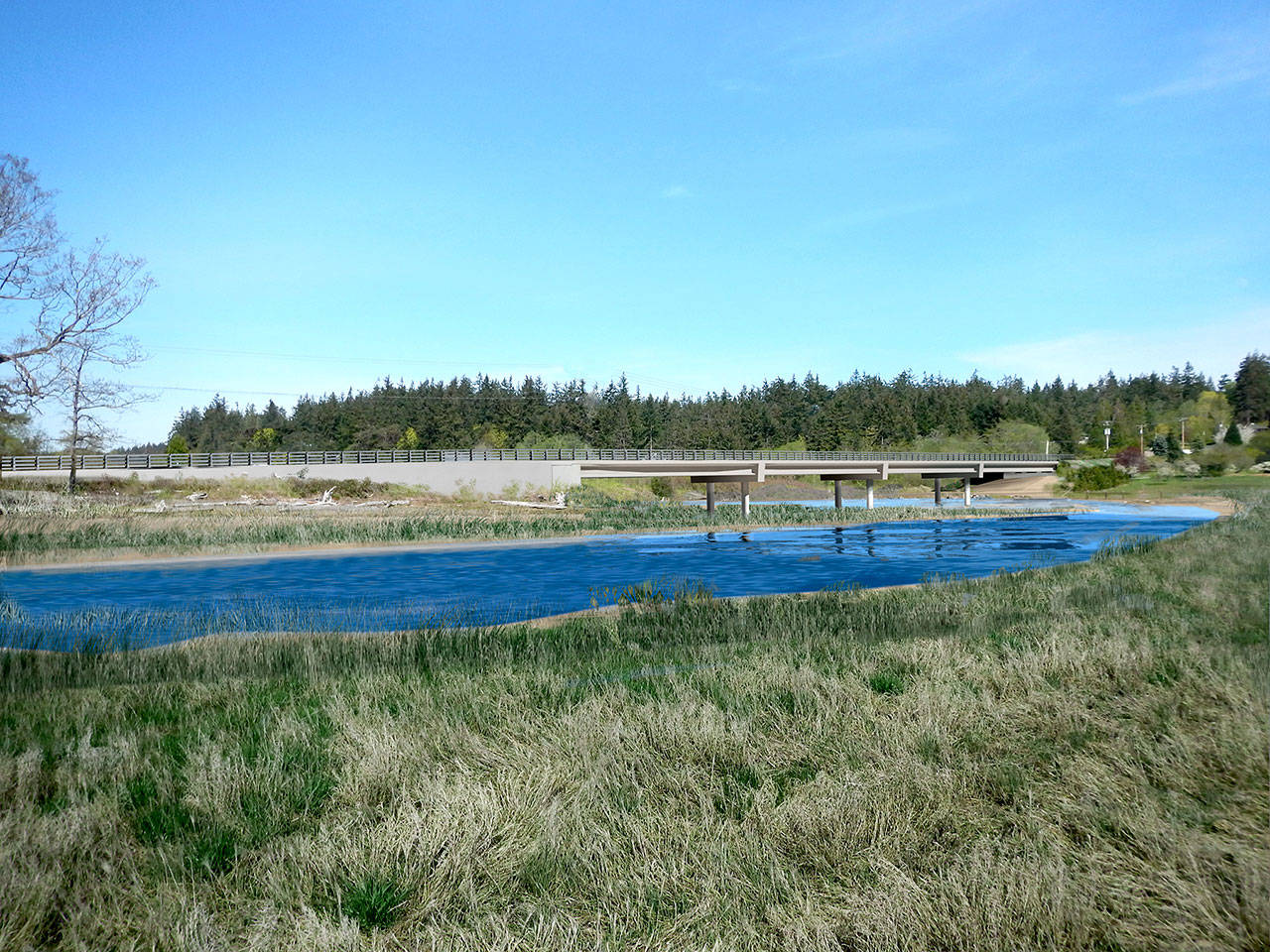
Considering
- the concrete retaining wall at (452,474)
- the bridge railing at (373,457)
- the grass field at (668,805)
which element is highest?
the bridge railing at (373,457)

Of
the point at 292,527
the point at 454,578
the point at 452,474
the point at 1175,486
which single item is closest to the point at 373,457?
the point at 452,474

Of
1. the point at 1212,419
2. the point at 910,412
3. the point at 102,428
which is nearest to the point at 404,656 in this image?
the point at 1212,419

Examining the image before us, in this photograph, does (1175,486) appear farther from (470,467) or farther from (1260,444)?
(1260,444)

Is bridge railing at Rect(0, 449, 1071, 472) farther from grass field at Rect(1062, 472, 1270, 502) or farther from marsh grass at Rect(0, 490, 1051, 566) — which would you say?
grass field at Rect(1062, 472, 1270, 502)

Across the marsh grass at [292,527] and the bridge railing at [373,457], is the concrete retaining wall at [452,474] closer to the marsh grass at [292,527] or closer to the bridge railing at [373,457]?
the bridge railing at [373,457]

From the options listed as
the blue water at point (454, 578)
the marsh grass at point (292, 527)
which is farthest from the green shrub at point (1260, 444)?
the marsh grass at point (292, 527)

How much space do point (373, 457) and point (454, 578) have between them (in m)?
42.7

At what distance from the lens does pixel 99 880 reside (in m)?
4.67

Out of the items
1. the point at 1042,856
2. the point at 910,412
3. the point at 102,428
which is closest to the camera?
the point at 1042,856

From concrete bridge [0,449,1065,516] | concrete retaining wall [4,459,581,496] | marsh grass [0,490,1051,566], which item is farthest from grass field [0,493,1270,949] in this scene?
concrete bridge [0,449,1065,516]

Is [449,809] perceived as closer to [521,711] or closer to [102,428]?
[521,711]

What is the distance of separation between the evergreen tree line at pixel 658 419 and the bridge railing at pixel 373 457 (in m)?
36.2

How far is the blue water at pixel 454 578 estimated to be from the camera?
17016mm

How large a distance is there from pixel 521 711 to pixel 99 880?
4025mm
